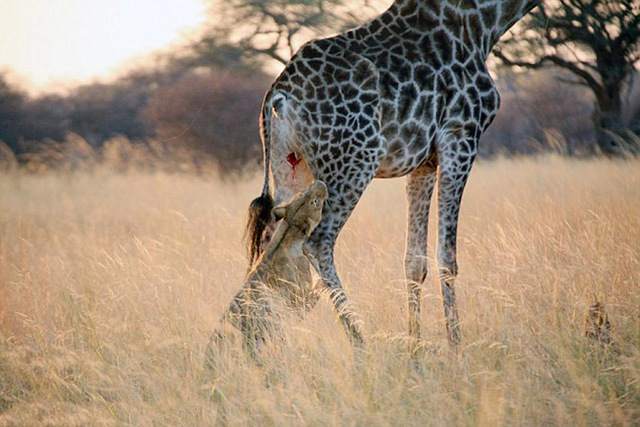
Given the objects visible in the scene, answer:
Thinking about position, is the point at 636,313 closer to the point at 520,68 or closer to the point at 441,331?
the point at 441,331

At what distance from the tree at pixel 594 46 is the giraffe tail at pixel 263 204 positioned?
8741 millimetres

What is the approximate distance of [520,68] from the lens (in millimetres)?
13344

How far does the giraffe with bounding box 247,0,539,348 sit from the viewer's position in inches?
172

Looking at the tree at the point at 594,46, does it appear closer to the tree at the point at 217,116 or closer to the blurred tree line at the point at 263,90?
the blurred tree line at the point at 263,90

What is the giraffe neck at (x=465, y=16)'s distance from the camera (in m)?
4.79

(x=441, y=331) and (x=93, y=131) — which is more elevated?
(x=441, y=331)

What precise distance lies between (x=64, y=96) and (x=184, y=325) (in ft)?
70.2

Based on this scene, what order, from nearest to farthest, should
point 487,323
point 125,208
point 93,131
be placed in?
point 487,323 → point 125,208 → point 93,131

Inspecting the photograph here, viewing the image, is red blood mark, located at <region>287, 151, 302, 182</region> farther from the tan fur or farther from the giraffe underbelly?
the tan fur

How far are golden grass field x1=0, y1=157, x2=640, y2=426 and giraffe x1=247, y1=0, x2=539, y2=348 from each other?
→ 36 centimetres

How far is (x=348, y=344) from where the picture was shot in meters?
4.10

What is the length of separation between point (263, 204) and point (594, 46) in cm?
965

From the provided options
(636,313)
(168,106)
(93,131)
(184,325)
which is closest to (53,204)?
(168,106)

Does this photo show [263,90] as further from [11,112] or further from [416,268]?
[416,268]
